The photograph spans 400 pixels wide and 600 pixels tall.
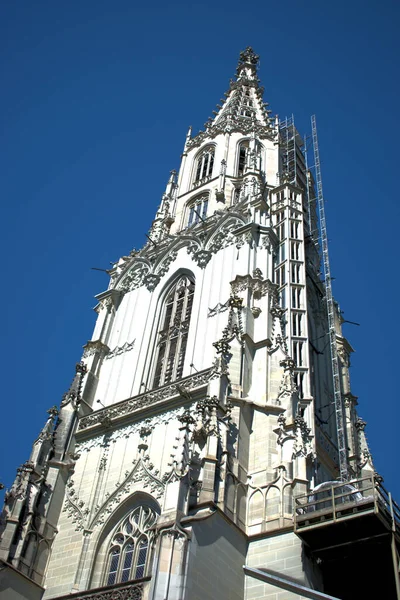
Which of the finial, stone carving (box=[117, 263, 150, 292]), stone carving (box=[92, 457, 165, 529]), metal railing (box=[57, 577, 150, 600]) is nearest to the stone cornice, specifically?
stone carving (box=[92, 457, 165, 529])

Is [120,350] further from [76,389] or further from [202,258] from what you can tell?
[202,258]

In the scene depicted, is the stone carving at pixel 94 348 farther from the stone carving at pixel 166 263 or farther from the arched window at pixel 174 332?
the stone carving at pixel 166 263

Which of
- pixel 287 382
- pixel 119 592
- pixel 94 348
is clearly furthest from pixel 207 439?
pixel 94 348

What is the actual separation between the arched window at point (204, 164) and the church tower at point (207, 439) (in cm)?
430

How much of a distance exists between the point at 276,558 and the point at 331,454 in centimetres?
1018

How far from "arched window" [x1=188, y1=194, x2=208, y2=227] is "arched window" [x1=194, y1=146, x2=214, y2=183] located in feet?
10.1

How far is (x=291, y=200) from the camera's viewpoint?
37.9 meters

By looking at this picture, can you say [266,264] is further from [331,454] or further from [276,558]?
[276,558]

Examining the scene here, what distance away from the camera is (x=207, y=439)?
20141 mm

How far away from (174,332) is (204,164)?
63.2ft

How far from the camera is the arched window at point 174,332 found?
28317mm

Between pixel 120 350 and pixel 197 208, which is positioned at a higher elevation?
pixel 197 208

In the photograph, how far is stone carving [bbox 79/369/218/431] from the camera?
81.0 feet

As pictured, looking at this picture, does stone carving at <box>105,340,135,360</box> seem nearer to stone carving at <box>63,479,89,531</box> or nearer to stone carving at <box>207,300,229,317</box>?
stone carving at <box>207,300,229,317</box>
